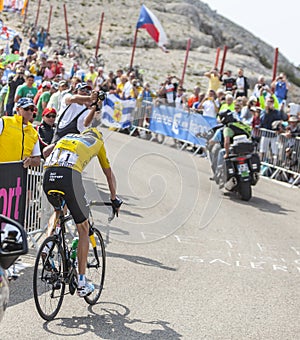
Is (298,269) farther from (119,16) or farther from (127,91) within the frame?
(119,16)

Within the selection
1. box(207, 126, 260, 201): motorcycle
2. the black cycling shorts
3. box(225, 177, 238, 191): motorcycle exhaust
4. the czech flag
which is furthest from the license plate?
the czech flag

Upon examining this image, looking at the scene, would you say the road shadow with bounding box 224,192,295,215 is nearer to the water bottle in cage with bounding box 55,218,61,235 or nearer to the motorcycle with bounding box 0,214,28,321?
the water bottle in cage with bounding box 55,218,61,235

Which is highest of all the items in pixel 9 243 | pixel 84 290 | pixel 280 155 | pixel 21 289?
pixel 9 243

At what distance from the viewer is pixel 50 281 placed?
22.1 ft

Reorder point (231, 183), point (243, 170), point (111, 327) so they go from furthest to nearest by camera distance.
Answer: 1. point (231, 183)
2. point (243, 170)
3. point (111, 327)

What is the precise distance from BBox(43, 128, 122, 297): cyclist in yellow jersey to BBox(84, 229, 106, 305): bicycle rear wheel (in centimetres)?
33

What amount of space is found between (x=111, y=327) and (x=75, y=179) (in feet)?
4.64

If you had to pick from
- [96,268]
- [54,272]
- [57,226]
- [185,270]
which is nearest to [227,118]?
[185,270]

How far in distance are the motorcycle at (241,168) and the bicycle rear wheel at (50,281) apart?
855cm

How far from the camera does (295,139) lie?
17.7 metres

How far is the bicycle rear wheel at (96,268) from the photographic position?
7.35 metres

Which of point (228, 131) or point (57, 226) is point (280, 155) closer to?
point (228, 131)

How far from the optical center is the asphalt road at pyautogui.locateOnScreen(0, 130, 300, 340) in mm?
6824

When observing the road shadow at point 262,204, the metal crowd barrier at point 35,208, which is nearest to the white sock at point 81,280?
the metal crowd barrier at point 35,208
